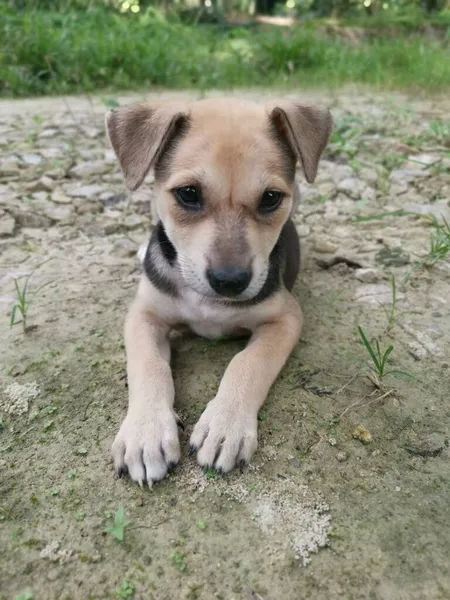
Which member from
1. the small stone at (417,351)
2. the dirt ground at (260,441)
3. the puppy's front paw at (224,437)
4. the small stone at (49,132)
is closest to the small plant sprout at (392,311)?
the dirt ground at (260,441)

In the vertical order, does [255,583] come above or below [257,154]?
below

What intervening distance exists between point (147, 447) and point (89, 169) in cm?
447

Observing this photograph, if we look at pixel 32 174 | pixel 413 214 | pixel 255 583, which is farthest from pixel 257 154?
pixel 32 174

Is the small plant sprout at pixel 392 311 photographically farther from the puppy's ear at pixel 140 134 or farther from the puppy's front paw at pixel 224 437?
the puppy's ear at pixel 140 134

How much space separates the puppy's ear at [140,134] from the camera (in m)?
3.29

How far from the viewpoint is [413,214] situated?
533cm

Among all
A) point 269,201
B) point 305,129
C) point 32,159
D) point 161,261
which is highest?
point 305,129

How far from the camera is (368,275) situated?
14.6 feet

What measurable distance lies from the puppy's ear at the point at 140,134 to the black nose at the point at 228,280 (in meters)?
0.84

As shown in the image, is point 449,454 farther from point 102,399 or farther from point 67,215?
point 67,215

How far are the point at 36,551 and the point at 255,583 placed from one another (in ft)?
2.96

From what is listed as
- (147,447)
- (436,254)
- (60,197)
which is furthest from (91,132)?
(147,447)

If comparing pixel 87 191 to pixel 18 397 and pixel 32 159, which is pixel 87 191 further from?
pixel 18 397

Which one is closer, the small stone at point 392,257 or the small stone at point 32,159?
the small stone at point 392,257
